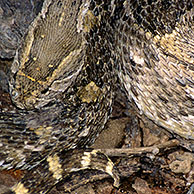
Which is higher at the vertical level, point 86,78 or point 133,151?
point 86,78

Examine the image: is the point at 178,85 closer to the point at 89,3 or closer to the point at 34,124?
the point at 89,3

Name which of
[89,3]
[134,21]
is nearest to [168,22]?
[134,21]

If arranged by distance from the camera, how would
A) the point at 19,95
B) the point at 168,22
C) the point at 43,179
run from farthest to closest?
the point at 168,22 → the point at 19,95 → the point at 43,179

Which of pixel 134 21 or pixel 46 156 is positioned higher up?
pixel 134 21

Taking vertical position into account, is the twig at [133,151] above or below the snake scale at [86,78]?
below

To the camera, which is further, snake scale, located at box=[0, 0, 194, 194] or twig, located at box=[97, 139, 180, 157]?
twig, located at box=[97, 139, 180, 157]

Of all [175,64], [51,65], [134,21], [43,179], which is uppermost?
[134,21]

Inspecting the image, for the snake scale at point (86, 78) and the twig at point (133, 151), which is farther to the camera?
the twig at point (133, 151)

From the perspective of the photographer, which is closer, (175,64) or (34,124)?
(34,124)
